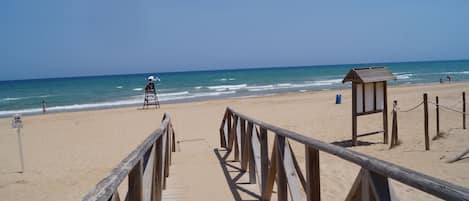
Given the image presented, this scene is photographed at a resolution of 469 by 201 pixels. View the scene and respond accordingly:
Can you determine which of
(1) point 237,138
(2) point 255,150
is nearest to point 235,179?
(2) point 255,150

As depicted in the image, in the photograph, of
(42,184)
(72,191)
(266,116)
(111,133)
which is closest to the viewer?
(72,191)

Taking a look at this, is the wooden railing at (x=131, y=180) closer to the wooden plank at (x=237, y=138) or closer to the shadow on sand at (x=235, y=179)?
the shadow on sand at (x=235, y=179)

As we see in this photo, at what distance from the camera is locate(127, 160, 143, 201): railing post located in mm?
2727

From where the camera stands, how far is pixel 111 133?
48.1 ft

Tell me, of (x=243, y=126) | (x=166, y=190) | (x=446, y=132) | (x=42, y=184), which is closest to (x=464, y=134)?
(x=446, y=132)

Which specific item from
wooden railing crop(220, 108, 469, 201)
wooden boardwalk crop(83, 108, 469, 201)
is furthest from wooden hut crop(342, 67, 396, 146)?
wooden railing crop(220, 108, 469, 201)

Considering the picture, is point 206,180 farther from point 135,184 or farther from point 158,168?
point 135,184

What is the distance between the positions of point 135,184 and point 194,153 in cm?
619

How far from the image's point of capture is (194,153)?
8922mm

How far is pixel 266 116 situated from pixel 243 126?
10881 mm

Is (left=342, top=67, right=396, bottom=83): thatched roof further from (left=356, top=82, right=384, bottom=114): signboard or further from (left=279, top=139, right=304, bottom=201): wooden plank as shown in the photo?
(left=279, top=139, right=304, bottom=201): wooden plank

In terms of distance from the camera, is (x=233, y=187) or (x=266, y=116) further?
(x=266, y=116)

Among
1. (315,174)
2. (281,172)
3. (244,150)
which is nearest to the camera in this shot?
(315,174)

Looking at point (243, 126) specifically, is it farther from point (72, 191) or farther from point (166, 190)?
point (72, 191)
